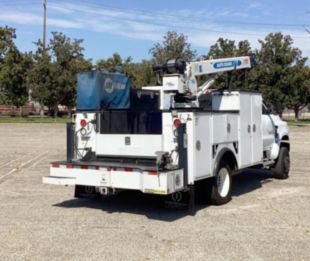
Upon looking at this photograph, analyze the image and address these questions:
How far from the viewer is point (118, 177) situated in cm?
774

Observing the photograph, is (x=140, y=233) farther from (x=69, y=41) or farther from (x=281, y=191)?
(x=69, y=41)

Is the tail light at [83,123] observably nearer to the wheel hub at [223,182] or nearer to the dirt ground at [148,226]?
the dirt ground at [148,226]

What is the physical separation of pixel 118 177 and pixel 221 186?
2.33 meters

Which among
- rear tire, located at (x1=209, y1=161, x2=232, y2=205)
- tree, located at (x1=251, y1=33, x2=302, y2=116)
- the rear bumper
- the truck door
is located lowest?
rear tire, located at (x1=209, y1=161, x2=232, y2=205)

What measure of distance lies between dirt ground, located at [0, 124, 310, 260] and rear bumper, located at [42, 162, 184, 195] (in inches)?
22.2

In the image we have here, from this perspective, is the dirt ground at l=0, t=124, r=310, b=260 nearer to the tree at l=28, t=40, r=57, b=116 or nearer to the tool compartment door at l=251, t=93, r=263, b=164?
the tool compartment door at l=251, t=93, r=263, b=164

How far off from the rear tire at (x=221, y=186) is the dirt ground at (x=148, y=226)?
162mm

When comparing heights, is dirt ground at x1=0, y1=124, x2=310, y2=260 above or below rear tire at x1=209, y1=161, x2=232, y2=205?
below

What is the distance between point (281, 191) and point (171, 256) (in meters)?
5.38

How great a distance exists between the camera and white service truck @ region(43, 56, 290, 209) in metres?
7.70

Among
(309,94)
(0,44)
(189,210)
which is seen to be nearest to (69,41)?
(0,44)

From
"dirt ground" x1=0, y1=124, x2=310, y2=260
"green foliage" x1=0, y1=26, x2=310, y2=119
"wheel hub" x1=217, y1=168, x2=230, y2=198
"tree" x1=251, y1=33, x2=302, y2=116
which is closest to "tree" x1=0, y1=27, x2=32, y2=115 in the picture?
"green foliage" x1=0, y1=26, x2=310, y2=119

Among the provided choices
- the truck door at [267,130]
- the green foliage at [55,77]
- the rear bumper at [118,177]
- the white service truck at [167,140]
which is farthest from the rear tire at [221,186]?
the green foliage at [55,77]

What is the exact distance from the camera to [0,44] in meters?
59.0
